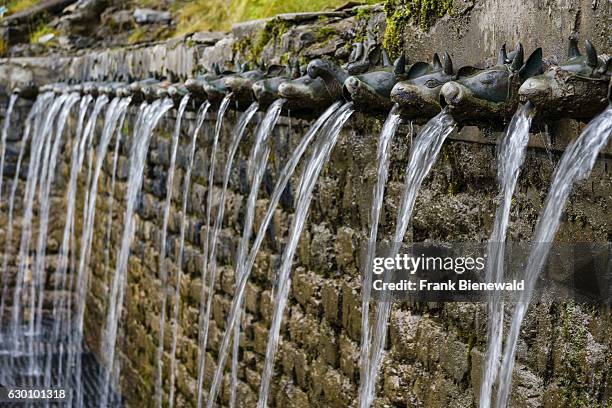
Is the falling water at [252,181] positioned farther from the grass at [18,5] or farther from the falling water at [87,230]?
the grass at [18,5]

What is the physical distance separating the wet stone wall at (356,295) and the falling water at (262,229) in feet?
0.23

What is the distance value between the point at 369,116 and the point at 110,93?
409cm

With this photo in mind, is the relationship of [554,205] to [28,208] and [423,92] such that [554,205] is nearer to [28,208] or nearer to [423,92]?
[423,92]

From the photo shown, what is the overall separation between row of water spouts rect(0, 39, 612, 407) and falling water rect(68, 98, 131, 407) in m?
0.02

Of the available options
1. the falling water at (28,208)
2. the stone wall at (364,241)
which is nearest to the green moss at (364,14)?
the stone wall at (364,241)

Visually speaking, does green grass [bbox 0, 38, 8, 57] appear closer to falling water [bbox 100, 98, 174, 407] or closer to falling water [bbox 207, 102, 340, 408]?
falling water [bbox 100, 98, 174, 407]

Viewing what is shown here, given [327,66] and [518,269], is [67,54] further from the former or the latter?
[518,269]

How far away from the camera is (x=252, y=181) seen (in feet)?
18.0

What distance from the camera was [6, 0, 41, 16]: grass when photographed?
12.7 metres

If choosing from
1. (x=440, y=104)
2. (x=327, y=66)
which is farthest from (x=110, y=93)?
(x=440, y=104)

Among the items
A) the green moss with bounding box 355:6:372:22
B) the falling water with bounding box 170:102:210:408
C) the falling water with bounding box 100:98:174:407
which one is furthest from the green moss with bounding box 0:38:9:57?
the green moss with bounding box 355:6:372:22

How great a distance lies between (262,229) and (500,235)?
2.16 metres

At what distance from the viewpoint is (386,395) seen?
13.0 feet

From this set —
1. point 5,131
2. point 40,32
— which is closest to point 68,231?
point 5,131
